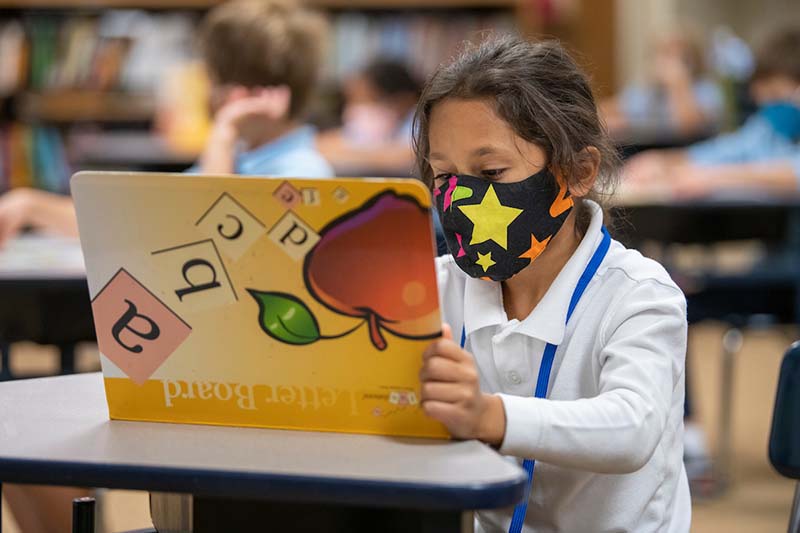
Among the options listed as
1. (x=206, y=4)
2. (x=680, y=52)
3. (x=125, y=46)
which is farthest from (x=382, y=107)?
(x=680, y=52)

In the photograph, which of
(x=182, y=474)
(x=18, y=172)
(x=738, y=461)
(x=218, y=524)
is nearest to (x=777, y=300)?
(x=738, y=461)

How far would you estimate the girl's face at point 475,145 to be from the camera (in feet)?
4.29

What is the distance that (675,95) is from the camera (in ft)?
21.5

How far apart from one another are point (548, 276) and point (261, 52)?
4.71 feet

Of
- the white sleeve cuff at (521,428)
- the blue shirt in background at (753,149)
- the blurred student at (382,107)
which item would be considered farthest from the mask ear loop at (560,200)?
the blurred student at (382,107)

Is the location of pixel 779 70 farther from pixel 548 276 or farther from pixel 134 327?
pixel 134 327

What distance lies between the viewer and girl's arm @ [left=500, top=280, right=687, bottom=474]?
1.11 m

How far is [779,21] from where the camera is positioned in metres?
8.46

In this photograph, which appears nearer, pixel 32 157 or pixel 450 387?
pixel 450 387

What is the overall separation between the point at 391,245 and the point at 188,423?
0.28 meters

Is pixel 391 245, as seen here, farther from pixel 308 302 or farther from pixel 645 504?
pixel 645 504

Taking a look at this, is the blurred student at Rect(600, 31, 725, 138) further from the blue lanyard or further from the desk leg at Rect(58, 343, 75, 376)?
the blue lanyard

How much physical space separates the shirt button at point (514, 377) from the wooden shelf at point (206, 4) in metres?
5.11

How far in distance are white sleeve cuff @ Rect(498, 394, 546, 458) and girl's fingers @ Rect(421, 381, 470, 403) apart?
7 cm
